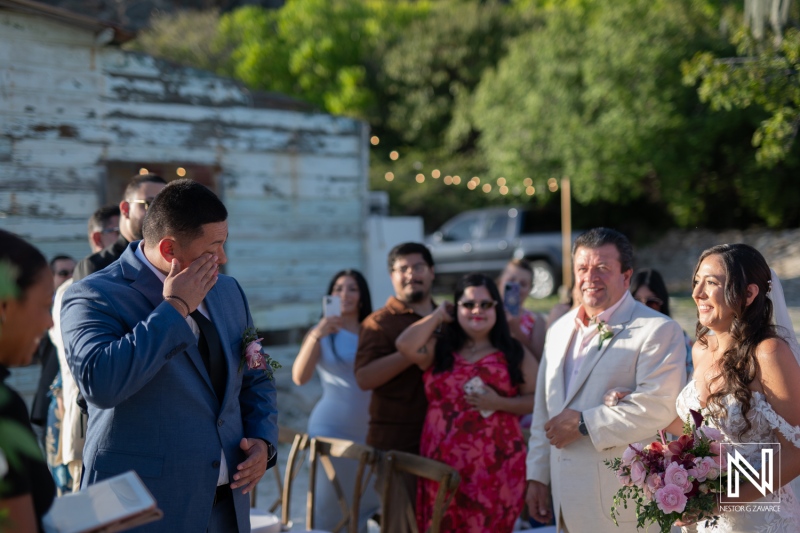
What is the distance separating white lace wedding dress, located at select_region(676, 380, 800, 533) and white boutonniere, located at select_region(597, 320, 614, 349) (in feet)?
2.16

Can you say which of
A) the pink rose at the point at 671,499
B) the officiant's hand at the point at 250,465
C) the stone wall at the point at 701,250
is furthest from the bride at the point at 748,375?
the stone wall at the point at 701,250

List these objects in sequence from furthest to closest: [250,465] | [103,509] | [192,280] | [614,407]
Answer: [614,407]
[250,465]
[192,280]
[103,509]

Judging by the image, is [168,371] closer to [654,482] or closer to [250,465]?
[250,465]

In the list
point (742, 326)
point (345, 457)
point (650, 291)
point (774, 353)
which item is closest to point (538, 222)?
point (650, 291)

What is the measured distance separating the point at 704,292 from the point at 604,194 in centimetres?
1666

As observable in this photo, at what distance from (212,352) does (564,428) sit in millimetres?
1650

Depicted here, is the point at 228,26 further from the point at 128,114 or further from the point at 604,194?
the point at 128,114

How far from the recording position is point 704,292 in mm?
3326

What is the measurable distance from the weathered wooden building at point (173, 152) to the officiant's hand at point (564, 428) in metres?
6.55

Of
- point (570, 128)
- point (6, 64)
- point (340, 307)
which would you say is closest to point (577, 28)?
point (570, 128)

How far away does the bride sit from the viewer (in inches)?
Answer: 121

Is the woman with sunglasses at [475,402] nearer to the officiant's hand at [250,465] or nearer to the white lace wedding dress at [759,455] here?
the white lace wedding dress at [759,455]

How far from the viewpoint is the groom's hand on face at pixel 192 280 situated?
269 cm

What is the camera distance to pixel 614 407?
3635 millimetres
